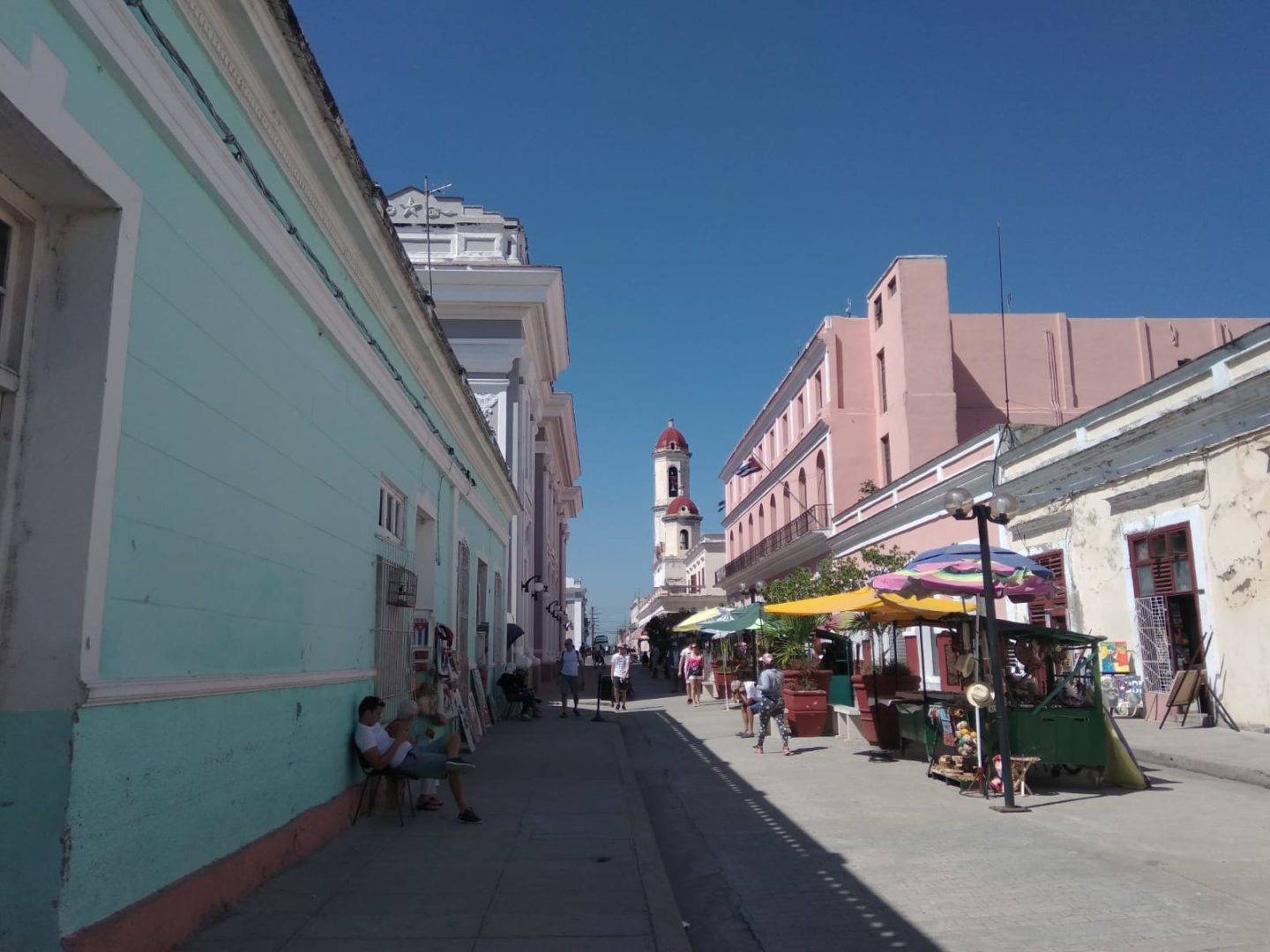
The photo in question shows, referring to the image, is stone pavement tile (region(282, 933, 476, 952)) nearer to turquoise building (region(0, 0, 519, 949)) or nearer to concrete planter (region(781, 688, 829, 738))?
turquoise building (region(0, 0, 519, 949))

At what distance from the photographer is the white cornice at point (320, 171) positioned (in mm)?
5477

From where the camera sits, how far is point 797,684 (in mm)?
17141

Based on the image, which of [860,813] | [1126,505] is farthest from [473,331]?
[860,813]

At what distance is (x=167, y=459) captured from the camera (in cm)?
471

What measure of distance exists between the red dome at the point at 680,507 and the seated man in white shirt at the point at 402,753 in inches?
3007

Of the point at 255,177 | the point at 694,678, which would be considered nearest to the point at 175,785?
the point at 255,177

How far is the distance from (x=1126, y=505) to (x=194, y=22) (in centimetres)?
1483

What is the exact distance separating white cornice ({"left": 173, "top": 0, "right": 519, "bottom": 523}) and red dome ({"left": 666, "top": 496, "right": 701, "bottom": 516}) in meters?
73.1

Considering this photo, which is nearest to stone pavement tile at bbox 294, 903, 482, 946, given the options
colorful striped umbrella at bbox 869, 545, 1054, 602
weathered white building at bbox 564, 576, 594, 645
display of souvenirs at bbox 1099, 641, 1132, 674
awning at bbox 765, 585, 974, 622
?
colorful striped umbrella at bbox 869, 545, 1054, 602

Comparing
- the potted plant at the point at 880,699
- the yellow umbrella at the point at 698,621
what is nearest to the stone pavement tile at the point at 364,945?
the potted plant at the point at 880,699

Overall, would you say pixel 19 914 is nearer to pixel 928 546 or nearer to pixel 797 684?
pixel 797 684

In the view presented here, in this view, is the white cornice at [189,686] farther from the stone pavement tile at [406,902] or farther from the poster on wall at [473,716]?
the poster on wall at [473,716]

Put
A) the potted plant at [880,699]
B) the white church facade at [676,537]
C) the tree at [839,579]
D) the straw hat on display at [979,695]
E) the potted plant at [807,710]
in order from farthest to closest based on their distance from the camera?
the white church facade at [676,537]
the tree at [839,579]
the potted plant at [807,710]
the potted plant at [880,699]
the straw hat on display at [979,695]

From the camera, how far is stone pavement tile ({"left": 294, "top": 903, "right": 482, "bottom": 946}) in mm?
5188
